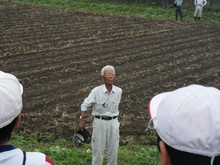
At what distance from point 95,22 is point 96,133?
14.5 meters

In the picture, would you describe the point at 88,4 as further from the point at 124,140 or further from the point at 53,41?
the point at 124,140

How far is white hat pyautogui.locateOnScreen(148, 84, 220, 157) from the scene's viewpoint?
1642mm

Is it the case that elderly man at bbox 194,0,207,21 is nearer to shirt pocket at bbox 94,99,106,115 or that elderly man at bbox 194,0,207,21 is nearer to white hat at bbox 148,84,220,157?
shirt pocket at bbox 94,99,106,115

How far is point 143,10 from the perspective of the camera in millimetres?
23750

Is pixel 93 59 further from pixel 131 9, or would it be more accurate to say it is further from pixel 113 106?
pixel 131 9

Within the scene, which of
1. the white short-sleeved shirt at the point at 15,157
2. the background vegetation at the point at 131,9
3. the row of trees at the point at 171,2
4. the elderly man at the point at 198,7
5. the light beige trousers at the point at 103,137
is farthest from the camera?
the row of trees at the point at 171,2

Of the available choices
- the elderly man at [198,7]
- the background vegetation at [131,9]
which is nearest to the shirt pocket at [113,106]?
the elderly man at [198,7]

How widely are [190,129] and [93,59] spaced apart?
1118cm

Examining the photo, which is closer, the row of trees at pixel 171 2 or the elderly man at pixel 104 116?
the elderly man at pixel 104 116

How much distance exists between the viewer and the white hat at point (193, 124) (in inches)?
64.6

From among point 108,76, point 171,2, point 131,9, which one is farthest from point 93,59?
point 171,2

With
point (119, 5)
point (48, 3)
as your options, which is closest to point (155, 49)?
point (119, 5)

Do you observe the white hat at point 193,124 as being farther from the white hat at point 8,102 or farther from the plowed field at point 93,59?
the plowed field at point 93,59

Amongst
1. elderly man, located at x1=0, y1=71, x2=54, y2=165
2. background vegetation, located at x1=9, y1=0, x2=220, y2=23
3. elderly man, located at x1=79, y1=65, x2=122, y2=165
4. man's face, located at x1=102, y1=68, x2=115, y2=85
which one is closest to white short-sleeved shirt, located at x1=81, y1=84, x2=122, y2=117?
elderly man, located at x1=79, y1=65, x2=122, y2=165
